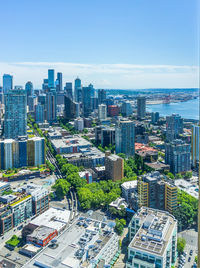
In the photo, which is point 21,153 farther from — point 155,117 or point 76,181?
point 155,117

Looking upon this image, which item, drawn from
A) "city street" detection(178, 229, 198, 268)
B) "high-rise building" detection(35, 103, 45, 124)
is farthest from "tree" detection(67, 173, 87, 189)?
"high-rise building" detection(35, 103, 45, 124)

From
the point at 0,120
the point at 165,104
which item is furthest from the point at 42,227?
the point at 165,104

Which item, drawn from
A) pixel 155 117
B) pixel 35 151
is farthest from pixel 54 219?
pixel 155 117

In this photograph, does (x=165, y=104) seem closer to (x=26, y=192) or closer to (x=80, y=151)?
(x=80, y=151)

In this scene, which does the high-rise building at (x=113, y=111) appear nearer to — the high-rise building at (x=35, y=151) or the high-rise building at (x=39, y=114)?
the high-rise building at (x=39, y=114)

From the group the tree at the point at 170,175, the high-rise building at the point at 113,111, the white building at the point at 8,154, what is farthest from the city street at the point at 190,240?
the high-rise building at the point at 113,111

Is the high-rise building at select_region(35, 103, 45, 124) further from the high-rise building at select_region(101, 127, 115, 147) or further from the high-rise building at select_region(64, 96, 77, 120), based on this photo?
the high-rise building at select_region(101, 127, 115, 147)
